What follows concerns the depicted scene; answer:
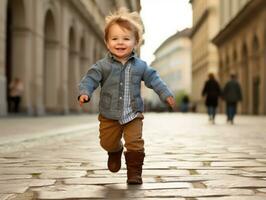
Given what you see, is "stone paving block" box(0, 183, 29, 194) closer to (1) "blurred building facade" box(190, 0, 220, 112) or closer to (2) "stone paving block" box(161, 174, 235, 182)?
(2) "stone paving block" box(161, 174, 235, 182)

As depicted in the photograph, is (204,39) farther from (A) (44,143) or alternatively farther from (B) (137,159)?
(B) (137,159)

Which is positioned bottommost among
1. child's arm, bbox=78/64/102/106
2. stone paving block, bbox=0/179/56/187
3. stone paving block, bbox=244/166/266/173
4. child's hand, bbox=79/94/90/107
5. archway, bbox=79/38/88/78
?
stone paving block, bbox=0/179/56/187

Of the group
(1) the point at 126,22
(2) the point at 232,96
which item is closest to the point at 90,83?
(1) the point at 126,22

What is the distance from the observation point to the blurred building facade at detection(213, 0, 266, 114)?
33125 mm

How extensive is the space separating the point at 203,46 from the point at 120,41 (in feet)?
202

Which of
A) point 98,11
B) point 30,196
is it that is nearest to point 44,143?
Result: point 30,196

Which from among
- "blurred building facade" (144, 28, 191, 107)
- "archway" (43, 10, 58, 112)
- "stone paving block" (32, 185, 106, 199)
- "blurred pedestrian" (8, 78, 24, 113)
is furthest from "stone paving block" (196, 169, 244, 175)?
Answer: "blurred building facade" (144, 28, 191, 107)

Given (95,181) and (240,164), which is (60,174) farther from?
(240,164)

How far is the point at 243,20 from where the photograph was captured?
3794 cm

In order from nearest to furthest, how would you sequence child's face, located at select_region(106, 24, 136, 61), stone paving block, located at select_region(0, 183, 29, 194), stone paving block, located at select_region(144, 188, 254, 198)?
stone paving block, located at select_region(144, 188, 254, 198) < stone paving block, located at select_region(0, 183, 29, 194) < child's face, located at select_region(106, 24, 136, 61)

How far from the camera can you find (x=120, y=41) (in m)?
4.38

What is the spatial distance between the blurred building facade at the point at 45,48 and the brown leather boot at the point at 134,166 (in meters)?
12.0

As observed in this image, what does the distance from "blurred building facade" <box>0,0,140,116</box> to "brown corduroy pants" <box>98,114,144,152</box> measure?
11843 mm

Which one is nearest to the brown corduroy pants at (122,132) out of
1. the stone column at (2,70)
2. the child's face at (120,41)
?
the child's face at (120,41)
